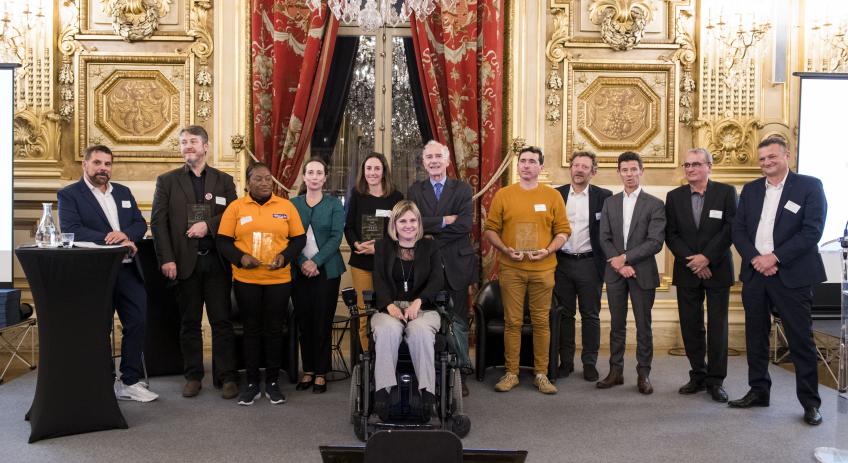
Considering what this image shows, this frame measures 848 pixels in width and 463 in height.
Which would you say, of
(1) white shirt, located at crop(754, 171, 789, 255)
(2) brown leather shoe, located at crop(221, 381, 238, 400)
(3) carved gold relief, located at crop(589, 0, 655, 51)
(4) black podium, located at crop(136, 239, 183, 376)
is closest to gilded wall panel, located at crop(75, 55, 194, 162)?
(4) black podium, located at crop(136, 239, 183, 376)

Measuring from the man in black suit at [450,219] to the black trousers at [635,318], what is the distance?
93cm

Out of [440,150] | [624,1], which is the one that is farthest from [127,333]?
[624,1]

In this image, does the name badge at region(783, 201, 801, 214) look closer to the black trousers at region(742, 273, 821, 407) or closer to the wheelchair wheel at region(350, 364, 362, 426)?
the black trousers at region(742, 273, 821, 407)

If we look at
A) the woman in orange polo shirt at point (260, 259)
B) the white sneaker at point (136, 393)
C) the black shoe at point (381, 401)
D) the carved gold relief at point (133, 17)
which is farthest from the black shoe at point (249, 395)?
the carved gold relief at point (133, 17)

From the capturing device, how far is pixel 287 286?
4.28 meters

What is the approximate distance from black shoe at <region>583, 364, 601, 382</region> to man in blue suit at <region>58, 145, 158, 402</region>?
8.93 feet

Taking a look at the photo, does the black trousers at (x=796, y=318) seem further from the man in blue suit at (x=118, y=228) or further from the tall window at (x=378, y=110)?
the man in blue suit at (x=118, y=228)

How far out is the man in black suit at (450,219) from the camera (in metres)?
4.57

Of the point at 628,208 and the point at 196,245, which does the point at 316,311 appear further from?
the point at 628,208

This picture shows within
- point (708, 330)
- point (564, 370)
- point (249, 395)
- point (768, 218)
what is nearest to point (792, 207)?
point (768, 218)

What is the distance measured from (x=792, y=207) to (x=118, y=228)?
378 centimetres

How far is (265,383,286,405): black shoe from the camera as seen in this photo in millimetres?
4270

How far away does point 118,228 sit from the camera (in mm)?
4363

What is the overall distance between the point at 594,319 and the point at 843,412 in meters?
1.86
